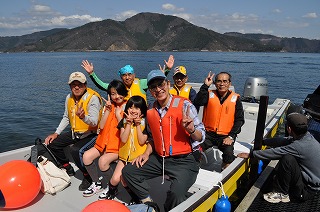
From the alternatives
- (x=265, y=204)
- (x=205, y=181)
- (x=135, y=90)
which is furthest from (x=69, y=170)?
(x=265, y=204)

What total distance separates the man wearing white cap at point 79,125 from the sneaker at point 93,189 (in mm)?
136

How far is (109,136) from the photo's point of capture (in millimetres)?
3602

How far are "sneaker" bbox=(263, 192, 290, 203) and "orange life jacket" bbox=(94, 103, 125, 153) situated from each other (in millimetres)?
2112

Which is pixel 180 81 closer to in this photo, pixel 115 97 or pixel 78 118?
pixel 115 97

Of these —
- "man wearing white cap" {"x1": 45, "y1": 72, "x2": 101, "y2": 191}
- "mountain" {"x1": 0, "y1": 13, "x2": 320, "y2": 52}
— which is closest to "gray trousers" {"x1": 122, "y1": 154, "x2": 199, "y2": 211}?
"man wearing white cap" {"x1": 45, "y1": 72, "x2": 101, "y2": 191}

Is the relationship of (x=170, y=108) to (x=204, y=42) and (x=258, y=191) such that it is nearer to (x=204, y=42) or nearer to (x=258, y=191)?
(x=258, y=191)

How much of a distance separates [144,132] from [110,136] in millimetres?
472

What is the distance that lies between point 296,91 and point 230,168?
20.0 metres

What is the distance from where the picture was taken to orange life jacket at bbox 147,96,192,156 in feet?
10.0

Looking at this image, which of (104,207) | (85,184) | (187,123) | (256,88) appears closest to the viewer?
(104,207)

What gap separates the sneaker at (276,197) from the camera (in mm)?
3598

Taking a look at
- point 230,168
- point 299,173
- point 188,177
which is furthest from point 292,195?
point 188,177

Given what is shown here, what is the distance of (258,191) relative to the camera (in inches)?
155

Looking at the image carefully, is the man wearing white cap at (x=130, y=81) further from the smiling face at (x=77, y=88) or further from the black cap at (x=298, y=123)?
the black cap at (x=298, y=123)
